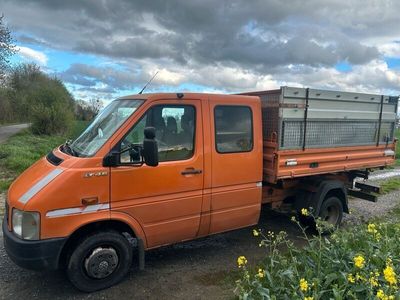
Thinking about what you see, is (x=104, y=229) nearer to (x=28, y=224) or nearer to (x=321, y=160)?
(x=28, y=224)

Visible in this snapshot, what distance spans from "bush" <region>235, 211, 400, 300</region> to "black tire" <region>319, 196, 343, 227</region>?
190 cm

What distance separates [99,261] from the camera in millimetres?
4164

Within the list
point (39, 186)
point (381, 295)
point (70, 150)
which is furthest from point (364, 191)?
point (39, 186)

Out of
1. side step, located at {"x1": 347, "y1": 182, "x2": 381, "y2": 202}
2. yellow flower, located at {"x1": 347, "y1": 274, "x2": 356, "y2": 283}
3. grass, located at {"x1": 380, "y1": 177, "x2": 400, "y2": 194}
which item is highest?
yellow flower, located at {"x1": 347, "y1": 274, "x2": 356, "y2": 283}

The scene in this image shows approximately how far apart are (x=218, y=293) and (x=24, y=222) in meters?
2.28

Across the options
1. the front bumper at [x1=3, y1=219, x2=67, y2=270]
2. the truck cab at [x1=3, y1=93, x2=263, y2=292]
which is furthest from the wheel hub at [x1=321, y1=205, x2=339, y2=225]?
the front bumper at [x1=3, y1=219, x2=67, y2=270]

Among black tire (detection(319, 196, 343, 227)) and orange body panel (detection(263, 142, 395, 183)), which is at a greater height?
orange body panel (detection(263, 142, 395, 183))

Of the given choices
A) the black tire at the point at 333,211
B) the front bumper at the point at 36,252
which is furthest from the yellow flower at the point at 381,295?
the black tire at the point at 333,211

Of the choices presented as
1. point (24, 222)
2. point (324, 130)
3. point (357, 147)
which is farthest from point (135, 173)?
point (357, 147)

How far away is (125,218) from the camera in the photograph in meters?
4.26

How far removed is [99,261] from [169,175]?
126cm

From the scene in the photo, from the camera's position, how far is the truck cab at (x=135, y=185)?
12.7 ft

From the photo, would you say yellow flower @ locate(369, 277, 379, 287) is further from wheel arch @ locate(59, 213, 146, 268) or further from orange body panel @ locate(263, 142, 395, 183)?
wheel arch @ locate(59, 213, 146, 268)

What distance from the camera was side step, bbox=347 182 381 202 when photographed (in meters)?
7.18
